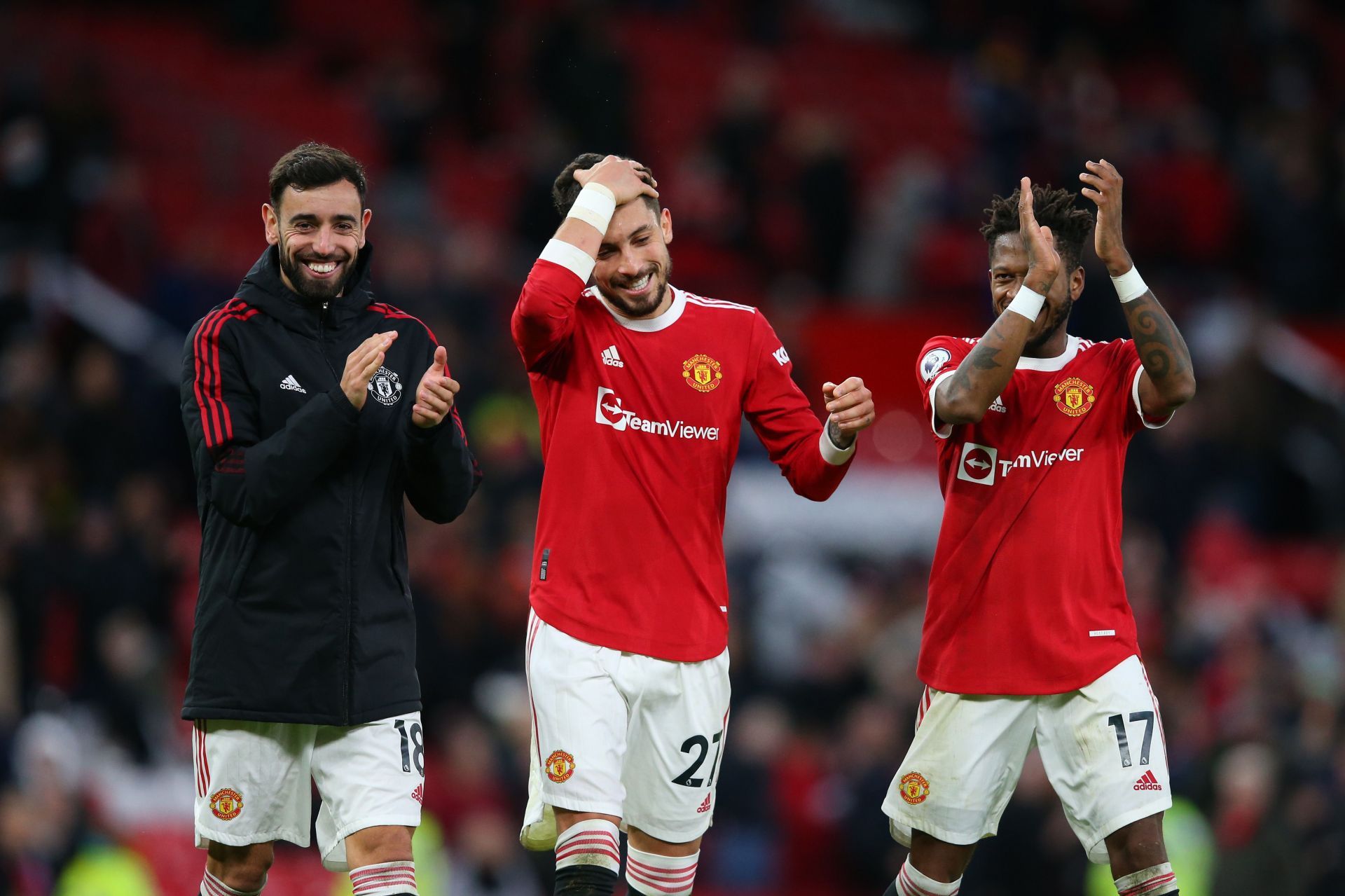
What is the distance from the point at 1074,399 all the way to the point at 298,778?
301cm

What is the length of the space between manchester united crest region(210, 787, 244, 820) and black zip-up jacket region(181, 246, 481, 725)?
0.28 m

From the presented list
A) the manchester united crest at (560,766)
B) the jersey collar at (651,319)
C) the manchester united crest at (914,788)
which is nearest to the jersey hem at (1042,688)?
the manchester united crest at (914,788)

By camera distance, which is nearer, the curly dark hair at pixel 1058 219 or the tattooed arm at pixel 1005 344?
the tattooed arm at pixel 1005 344

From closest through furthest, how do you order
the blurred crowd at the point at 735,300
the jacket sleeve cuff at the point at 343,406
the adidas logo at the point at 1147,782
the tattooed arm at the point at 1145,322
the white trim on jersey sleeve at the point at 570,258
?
the jacket sleeve cuff at the point at 343,406 → the tattooed arm at the point at 1145,322 → the white trim on jersey sleeve at the point at 570,258 → the adidas logo at the point at 1147,782 → the blurred crowd at the point at 735,300

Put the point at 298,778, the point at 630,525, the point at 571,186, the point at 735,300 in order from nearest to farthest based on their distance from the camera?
1. the point at 298,778
2. the point at 630,525
3. the point at 571,186
4. the point at 735,300

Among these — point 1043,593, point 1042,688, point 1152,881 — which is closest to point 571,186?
point 1043,593

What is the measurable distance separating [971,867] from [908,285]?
6869 mm

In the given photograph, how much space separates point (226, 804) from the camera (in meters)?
6.17

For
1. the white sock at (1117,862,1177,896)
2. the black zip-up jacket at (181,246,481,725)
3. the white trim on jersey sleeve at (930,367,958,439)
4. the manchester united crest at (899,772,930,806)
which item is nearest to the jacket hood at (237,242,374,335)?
the black zip-up jacket at (181,246,481,725)

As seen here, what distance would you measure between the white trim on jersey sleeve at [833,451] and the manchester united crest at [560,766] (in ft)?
4.53

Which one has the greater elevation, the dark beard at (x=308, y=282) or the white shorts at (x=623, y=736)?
the dark beard at (x=308, y=282)

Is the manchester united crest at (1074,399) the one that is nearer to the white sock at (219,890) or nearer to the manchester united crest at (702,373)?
the manchester united crest at (702,373)

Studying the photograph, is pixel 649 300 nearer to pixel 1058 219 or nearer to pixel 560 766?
pixel 1058 219

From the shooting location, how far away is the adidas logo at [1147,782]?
6465 millimetres
